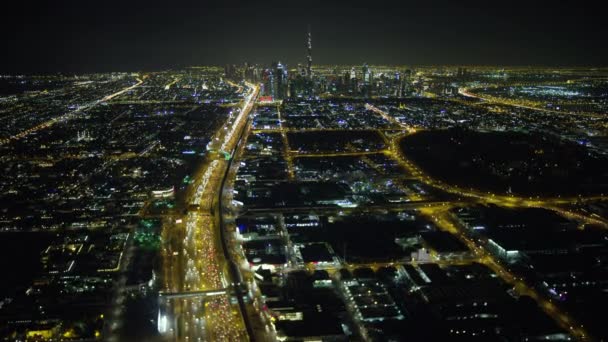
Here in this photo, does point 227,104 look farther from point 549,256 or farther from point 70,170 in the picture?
point 549,256

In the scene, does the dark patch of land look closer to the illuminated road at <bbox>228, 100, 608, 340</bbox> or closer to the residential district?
the residential district

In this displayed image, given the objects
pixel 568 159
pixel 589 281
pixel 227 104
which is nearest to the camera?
pixel 589 281

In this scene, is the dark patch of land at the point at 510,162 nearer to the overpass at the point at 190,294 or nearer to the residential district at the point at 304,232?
the residential district at the point at 304,232

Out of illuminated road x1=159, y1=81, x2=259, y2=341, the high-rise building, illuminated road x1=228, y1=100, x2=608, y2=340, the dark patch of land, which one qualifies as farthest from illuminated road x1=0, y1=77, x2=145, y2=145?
the dark patch of land

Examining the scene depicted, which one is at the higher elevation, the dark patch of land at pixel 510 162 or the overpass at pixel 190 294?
the dark patch of land at pixel 510 162

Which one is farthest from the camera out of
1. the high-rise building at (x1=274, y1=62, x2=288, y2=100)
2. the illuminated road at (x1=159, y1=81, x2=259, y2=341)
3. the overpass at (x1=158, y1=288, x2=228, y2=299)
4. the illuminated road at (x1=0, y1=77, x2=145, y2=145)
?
the high-rise building at (x1=274, y1=62, x2=288, y2=100)

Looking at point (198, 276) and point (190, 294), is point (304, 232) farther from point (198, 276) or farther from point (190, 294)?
point (190, 294)

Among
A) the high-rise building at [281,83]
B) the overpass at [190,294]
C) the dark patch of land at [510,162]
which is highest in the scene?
the high-rise building at [281,83]

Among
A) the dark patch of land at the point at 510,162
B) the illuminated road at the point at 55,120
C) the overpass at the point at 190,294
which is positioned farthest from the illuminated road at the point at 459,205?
the illuminated road at the point at 55,120

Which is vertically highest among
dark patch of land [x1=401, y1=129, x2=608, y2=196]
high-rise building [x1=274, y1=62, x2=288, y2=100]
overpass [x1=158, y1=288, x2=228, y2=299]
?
high-rise building [x1=274, y1=62, x2=288, y2=100]

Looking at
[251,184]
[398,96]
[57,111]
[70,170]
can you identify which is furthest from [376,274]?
[398,96]

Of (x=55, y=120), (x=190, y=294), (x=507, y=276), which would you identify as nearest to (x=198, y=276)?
(x=190, y=294)
